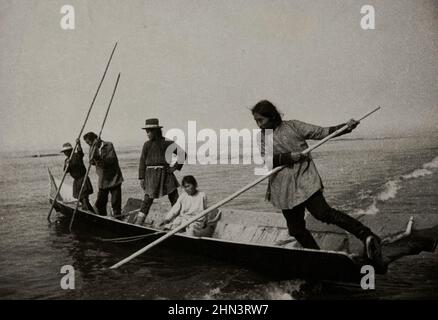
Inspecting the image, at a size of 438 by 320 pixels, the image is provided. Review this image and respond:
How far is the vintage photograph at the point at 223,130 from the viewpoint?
3723mm

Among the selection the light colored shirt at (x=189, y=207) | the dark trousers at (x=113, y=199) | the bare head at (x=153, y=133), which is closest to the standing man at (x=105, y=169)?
the dark trousers at (x=113, y=199)

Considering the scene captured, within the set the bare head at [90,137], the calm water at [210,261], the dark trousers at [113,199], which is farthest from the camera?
the dark trousers at [113,199]

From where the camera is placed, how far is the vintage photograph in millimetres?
3723

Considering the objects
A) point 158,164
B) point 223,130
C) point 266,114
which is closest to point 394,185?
point 223,130

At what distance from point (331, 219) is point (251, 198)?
5645mm

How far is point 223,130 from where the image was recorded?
677 centimetres

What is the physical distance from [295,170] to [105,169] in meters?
3.37

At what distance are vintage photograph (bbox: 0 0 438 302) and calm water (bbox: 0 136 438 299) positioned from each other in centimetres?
3

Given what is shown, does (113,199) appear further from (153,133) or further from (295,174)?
(295,174)

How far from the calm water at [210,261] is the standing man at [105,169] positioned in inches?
23.8

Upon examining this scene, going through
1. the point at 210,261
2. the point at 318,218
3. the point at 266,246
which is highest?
the point at 318,218

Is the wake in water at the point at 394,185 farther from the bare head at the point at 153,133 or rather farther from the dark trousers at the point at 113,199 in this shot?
the dark trousers at the point at 113,199

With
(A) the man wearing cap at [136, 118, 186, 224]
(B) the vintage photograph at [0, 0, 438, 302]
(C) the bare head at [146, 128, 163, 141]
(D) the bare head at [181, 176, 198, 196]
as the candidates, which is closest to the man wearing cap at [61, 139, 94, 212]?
(B) the vintage photograph at [0, 0, 438, 302]
